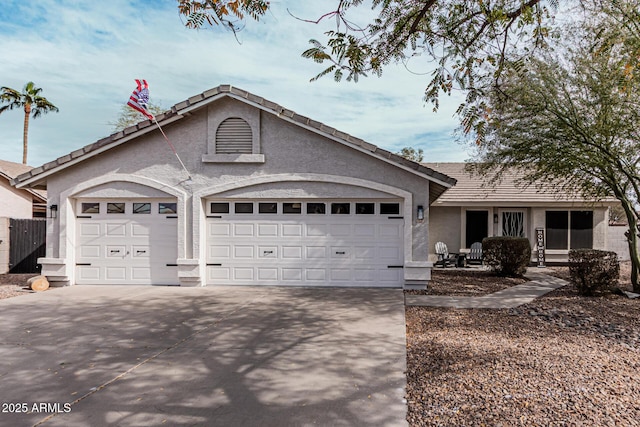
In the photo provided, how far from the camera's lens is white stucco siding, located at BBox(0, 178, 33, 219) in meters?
21.6

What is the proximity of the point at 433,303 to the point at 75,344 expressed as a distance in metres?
6.92

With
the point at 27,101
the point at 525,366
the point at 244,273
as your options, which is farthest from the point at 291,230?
the point at 27,101

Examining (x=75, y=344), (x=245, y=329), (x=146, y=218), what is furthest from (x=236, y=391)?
(x=146, y=218)

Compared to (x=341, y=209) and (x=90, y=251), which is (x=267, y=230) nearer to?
(x=341, y=209)

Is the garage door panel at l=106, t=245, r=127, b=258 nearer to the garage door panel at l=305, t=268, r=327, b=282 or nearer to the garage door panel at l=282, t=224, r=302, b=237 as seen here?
the garage door panel at l=282, t=224, r=302, b=237

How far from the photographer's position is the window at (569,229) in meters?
Answer: 18.2

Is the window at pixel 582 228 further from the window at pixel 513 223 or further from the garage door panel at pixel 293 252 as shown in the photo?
the garage door panel at pixel 293 252

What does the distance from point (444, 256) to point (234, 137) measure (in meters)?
10.1

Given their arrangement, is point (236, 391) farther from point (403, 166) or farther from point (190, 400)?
point (403, 166)

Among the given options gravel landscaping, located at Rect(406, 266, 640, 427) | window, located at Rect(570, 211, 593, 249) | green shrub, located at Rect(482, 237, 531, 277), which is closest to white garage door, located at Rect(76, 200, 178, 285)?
gravel landscaping, located at Rect(406, 266, 640, 427)

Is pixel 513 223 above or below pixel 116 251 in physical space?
above

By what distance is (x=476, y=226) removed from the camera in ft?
60.9

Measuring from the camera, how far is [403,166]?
1109 centimetres

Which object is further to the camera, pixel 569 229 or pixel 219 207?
pixel 569 229
